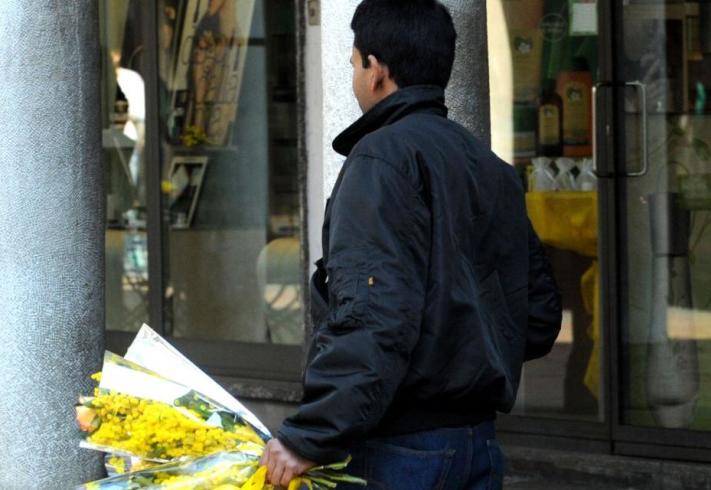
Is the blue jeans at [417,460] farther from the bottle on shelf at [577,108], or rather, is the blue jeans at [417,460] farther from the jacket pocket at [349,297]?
the bottle on shelf at [577,108]

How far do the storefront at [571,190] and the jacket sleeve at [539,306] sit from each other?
8.57 feet

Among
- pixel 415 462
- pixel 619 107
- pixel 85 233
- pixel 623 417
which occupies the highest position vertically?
pixel 619 107

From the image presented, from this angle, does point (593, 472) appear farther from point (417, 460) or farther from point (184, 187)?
point (417, 460)

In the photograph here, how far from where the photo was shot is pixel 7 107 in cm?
581

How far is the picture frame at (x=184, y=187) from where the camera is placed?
28.5 ft

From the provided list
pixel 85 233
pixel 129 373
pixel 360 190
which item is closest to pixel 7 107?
pixel 85 233

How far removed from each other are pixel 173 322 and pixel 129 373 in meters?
5.36

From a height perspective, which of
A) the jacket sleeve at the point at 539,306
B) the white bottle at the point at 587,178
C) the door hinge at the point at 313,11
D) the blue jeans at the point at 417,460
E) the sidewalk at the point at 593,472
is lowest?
the sidewalk at the point at 593,472

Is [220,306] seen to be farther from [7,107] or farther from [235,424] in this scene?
[235,424]

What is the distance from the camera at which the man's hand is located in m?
Answer: 3.15

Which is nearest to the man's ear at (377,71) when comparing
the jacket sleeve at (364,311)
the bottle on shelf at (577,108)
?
the jacket sleeve at (364,311)

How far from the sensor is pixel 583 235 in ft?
23.2

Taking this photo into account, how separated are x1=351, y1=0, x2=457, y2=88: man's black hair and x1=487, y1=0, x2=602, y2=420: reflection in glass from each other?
3747 mm

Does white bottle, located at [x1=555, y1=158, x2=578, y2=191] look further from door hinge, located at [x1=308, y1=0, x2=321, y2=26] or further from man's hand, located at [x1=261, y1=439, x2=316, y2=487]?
man's hand, located at [x1=261, y1=439, x2=316, y2=487]
